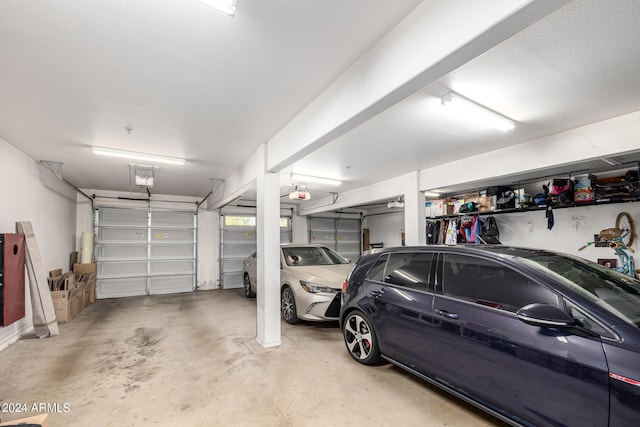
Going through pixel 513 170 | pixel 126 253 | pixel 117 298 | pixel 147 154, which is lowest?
pixel 117 298

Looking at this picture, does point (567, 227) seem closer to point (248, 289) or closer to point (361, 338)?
point (361, 338)

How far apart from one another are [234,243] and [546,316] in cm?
845

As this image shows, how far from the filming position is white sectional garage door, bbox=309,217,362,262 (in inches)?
419

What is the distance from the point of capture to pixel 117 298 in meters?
7.57

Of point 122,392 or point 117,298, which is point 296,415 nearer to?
point 122,392

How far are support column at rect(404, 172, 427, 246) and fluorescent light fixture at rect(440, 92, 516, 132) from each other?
2243 mm

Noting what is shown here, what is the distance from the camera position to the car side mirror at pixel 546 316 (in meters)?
1.70

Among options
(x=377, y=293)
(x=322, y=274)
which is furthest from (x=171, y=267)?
(x=377, y=293)

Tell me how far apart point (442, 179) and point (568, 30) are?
11.0 ft

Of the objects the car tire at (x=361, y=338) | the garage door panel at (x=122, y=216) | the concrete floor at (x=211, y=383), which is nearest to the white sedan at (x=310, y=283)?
the concrete floor at (x=211, y=383)

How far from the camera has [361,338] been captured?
327 centimetres

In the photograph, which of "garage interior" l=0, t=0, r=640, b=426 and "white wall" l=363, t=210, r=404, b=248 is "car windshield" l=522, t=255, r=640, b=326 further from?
"white wall" l=363, t=210, r=404, b=248

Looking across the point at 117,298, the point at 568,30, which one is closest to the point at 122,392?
the point at 568,30

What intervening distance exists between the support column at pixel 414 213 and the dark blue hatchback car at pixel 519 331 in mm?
2441
